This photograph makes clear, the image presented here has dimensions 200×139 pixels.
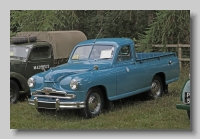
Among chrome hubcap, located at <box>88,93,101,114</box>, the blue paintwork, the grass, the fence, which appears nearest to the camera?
the grass

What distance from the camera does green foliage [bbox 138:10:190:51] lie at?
760 cm

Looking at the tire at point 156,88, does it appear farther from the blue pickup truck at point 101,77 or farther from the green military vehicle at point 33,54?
the green military vehicle at point 33,54

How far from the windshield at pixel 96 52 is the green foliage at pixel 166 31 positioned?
755 millimetres

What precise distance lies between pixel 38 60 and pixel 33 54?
0.16 metres

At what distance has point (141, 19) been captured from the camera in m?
8.20

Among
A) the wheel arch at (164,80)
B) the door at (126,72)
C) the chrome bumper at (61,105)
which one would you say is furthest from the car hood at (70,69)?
the wheel arch at (164,80)

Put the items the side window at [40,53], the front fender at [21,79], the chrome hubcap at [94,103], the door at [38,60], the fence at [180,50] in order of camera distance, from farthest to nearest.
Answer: the side window at [40,53], the door at [38,60], the front fender at [21,79], the fence at [180,50], the chrome hubcap at [94,103]

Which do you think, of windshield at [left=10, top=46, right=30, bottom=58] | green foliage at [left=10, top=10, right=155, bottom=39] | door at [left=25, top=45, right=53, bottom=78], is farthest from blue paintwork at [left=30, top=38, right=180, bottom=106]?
windshield at [left=10, top=46, right=30, bottom=58]

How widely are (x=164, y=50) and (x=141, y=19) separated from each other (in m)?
0.92

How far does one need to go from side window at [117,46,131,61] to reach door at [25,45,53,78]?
6.02 ft

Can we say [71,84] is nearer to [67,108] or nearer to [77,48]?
[67,108]

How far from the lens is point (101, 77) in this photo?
7.26 m

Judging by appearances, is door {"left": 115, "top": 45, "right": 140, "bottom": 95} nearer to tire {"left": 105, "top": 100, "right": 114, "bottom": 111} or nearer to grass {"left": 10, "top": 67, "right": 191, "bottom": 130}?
tire {"left": 105, "top": 100, "right": 114, "bottom": 111}

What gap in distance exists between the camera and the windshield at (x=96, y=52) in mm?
7867
